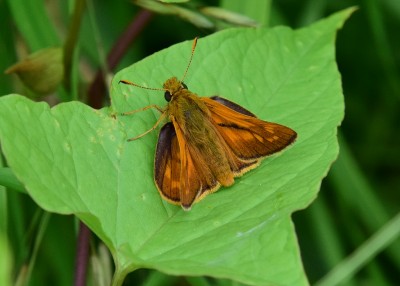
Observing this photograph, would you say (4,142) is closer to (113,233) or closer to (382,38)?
(113,233)

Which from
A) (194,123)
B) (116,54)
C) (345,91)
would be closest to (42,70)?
(116,54)

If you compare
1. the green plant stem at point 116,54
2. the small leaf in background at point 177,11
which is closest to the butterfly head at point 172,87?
the small leaf in background at point 177,11

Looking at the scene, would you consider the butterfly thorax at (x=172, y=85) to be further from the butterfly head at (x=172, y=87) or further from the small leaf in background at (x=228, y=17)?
the small leaf in background at (x=228, y=17)

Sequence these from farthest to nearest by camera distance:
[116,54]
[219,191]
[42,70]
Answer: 1. [116,54]
2. [42,70]
3. [219,191]

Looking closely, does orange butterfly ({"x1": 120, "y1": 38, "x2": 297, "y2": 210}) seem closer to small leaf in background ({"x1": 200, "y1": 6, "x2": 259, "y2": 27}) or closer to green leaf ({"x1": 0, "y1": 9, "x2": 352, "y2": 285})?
green leaf ({"x1": 0, "y1": 9, "x2": 352, "y2": 285})

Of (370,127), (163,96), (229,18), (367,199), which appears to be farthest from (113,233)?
(370,127)

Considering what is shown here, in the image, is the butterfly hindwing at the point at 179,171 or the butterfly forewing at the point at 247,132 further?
the butterfly forewing at the point at 247,132

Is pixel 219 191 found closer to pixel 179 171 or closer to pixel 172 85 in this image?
pixel 179 171
